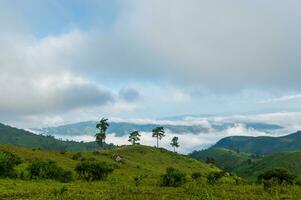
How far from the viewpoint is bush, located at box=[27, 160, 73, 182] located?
87125mm

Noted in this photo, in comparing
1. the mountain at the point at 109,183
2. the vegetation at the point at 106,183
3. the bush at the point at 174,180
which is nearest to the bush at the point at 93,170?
the vegetation at the point at 106,183

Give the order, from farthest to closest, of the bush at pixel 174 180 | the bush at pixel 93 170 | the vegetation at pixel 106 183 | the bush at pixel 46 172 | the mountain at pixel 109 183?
the bush at pixel 93 170 → the bush at pixel 46 172 → the bush at pixel 174 180 → the vegetation at pixel 106 183 → the mountain at pixel 109 183

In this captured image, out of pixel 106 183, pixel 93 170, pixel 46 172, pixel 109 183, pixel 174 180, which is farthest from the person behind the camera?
pixel 93 170

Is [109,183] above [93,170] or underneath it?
underneath

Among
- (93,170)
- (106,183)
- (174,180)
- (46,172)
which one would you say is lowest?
(106,183)

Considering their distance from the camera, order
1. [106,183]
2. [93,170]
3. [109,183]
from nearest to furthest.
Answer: [106,183] < [109,183] < [93,170]

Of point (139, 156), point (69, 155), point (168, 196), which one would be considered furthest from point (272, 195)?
point (139, 156)

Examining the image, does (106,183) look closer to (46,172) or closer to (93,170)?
(93,170)

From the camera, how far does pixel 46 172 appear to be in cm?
8819

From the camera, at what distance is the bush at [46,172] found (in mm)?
87125

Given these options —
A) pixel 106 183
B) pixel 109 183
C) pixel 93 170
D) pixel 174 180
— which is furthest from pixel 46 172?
pixel 174 180

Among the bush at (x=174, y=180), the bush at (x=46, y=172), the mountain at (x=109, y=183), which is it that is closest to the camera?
the mountain at (x=109, y=183)

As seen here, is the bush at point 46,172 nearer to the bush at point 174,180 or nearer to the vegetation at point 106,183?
the vegetation at point 106,183

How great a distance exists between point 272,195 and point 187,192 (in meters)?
11.7
